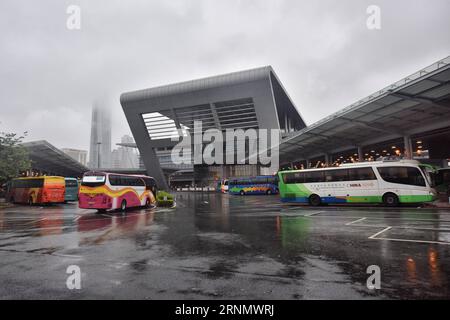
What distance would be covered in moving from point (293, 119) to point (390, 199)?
247 feet

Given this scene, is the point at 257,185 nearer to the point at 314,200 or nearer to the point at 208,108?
the point at 314,200

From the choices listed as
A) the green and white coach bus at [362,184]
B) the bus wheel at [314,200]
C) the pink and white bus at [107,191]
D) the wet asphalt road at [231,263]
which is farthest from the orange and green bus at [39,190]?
the bus wheel at [314,200]

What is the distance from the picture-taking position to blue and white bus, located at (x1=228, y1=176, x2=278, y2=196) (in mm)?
39594

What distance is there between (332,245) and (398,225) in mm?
4579

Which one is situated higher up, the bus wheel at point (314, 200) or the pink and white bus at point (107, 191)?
the pink and white bus at point (107, 191)

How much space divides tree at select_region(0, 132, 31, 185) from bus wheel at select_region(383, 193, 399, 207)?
3343 centimetres

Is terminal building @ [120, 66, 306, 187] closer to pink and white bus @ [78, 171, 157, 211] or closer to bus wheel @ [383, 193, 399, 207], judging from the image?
bus wheel @ [383, 193, 399, 207]

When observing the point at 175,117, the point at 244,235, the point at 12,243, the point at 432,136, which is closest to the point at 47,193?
the point at 12,243

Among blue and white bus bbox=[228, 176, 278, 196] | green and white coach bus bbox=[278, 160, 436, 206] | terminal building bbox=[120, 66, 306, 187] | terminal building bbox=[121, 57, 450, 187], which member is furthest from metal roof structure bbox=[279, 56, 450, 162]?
terminal building bbox=[120, 66, 306, 187]

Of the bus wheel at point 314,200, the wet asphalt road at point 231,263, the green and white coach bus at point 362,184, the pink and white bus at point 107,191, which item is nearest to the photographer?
the wet asphalt road at point 231,263

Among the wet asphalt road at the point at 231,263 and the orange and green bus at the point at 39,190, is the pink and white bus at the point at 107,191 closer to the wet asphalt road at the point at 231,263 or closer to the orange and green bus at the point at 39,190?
the wet asphalt road at the point at 231,263

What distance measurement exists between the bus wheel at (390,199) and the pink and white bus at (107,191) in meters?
16.8

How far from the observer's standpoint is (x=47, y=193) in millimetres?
24188

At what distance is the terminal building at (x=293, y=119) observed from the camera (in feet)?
64.4
